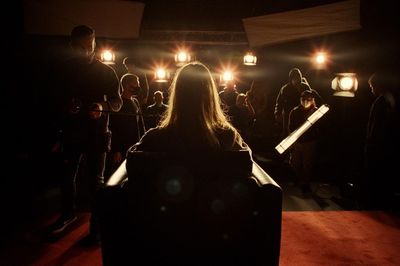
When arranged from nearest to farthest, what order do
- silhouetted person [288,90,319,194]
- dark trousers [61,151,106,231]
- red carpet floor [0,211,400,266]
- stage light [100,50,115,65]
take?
red carpet floor [0,211,400,266] < dark trousers [61,151,106,231] < silhouetted person [288,90,319,194] < stage light [100,50,115,65]

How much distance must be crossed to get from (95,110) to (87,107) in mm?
146

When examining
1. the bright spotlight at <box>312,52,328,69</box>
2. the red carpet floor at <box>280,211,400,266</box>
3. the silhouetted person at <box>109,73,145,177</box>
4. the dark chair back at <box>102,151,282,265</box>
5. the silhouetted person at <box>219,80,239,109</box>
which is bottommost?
the red carpet floor at <box>280,211,400,266</box>

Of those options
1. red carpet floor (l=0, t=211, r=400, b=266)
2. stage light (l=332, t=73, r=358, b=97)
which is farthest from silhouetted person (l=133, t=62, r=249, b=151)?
stage light (l=332, t=73, r=358, b=97)

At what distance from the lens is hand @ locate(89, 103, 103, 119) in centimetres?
332

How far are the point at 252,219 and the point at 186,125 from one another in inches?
30.4

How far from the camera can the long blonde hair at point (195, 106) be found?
88.1 inches

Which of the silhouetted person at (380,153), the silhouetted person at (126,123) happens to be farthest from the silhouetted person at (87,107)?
the silhouetted person at (380,153)

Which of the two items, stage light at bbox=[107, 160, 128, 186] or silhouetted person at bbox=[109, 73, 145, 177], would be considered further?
silhouetted person at bbox=[109, 73, 145, 177]

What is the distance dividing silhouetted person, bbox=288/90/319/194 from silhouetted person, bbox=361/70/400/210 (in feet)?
2.76

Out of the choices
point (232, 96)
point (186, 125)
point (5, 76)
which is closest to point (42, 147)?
point (5, 76)

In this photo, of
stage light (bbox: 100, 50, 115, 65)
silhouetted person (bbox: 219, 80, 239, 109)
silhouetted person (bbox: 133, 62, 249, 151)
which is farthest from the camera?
stage light (bbox: 100, 50, 115, 65)

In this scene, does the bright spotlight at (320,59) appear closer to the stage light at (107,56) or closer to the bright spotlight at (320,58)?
the bright spotlight at (320,58)

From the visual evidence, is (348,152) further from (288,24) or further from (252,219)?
(252,219)

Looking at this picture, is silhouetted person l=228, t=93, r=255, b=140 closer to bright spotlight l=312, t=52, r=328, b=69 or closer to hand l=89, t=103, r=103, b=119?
bright spotlight l=312, t=52, r=328, b=69
